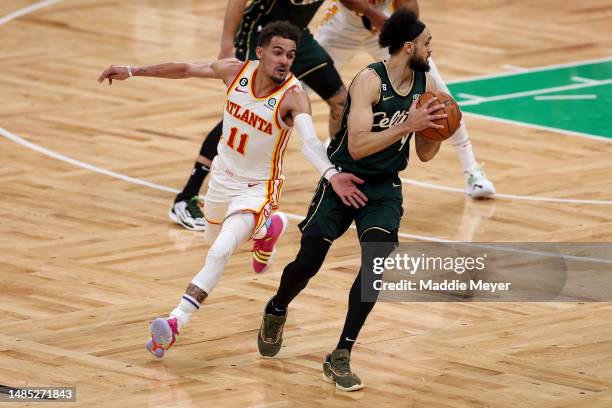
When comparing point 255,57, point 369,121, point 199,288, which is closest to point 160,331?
point 199,288

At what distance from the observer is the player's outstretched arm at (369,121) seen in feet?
24.8

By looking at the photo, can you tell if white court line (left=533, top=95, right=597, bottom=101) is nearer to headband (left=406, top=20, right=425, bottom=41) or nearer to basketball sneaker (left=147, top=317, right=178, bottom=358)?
headband (left=406, top=20, right=425, bottom=41)

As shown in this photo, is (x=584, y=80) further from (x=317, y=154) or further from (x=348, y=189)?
(x=348, y=189)

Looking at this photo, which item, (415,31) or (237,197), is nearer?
(415,31)

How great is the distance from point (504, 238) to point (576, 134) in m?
3.04

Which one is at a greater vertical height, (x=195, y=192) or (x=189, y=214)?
(x=195, y=192)

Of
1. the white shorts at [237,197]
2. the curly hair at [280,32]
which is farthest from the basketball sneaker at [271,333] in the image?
the curly hair at [280,32]

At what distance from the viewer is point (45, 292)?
932cm

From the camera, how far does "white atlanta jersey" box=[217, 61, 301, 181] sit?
870 cm

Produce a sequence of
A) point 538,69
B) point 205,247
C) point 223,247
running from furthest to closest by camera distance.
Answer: point 538,69 → point 205,247 → point 223,247

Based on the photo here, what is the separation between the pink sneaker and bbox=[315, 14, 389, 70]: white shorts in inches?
119

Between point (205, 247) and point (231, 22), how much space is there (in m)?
1.58

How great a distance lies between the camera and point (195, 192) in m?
10.9

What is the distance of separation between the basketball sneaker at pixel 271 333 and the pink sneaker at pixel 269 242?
3.76 ft
